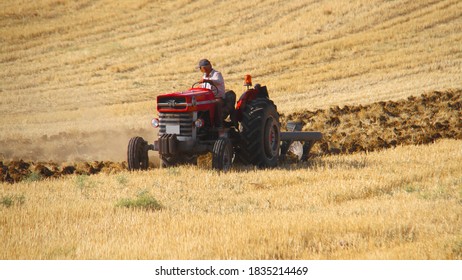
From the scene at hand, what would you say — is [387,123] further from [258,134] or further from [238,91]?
[238,91]

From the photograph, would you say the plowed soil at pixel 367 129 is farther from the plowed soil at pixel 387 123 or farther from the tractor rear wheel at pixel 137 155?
the tractor rear wheel at pixel 137 155

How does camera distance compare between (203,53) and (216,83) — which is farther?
(203,53)

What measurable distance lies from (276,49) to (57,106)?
10.2m

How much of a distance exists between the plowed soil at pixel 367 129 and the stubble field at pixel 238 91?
0.05 metres

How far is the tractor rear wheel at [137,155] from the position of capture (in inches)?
479

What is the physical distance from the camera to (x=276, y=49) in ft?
102

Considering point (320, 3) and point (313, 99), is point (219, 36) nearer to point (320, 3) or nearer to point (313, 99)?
point (320, 3)

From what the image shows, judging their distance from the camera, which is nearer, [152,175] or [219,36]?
[152,175]

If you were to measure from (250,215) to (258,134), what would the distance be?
383cm

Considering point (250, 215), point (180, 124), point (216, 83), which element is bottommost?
point (250, 215)

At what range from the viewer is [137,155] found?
12.2 meters

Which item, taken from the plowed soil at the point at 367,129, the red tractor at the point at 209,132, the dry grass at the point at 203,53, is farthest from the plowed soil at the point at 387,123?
the dry grass at the point at 203,53

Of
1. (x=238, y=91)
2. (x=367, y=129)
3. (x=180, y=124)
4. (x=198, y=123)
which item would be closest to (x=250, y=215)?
(x=198, y=123)
